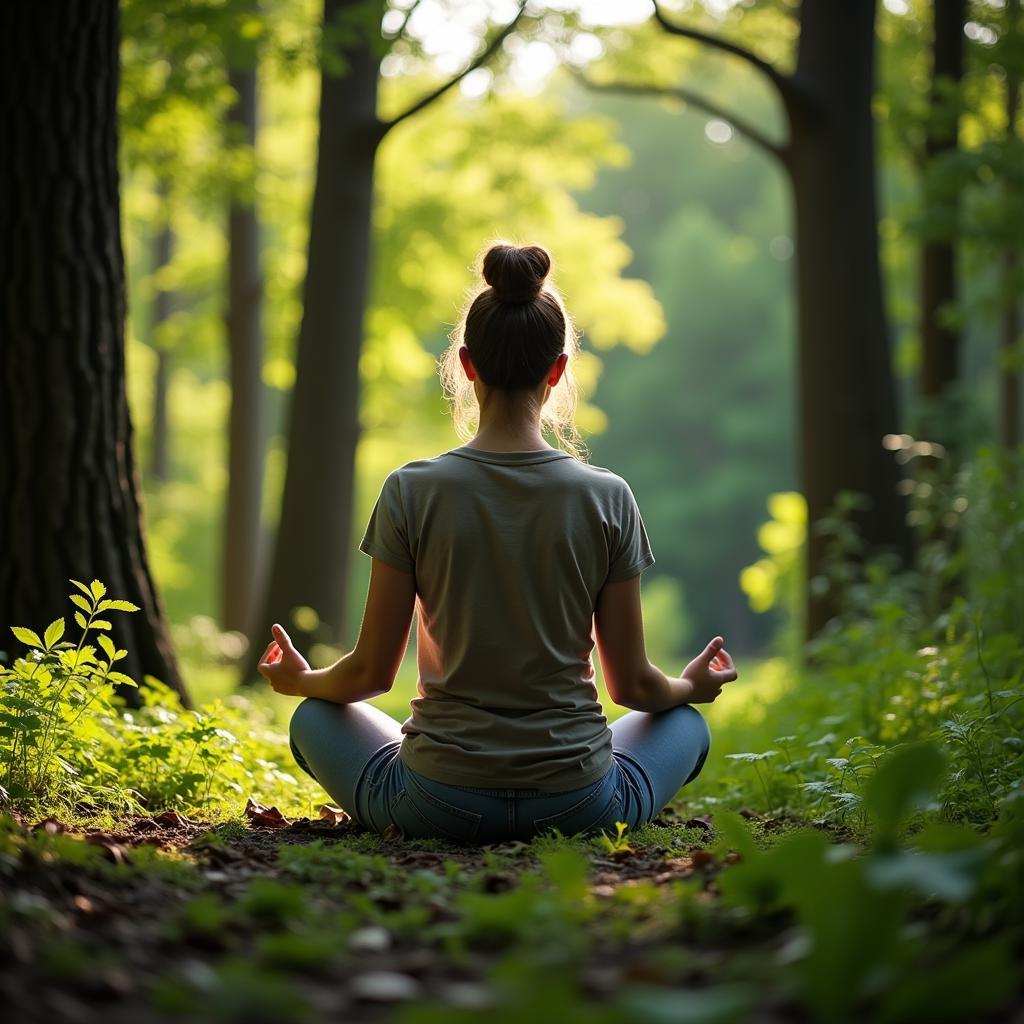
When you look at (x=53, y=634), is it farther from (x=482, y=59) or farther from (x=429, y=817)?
(x=482, y=59)

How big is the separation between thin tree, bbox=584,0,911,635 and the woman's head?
5377 mm

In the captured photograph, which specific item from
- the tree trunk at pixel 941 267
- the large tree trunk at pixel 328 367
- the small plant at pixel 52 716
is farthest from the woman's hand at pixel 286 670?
the tree trunk at pixel 941 267

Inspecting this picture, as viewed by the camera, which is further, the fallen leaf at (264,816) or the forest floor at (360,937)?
the fallen leaf at (264,816)

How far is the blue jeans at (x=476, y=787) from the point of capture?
10.5ft

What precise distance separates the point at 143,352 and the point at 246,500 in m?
6.70

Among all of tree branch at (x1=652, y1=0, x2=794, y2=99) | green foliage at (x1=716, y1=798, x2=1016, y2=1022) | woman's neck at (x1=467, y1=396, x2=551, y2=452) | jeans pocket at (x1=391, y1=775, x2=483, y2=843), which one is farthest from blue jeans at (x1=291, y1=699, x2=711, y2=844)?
tree branch at (x1=652, y1=0, x2=794, y2=99)

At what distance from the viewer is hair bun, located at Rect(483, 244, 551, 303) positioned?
3.11 metres

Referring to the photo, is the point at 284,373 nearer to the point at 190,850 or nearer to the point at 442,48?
the point at 442,48

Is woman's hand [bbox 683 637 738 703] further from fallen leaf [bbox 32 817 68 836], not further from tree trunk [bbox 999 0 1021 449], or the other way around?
tree trunk [bbox 999 0 1021 449]

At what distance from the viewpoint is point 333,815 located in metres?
3.76

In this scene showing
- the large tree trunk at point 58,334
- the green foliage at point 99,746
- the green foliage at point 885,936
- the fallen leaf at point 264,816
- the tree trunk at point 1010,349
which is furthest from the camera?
the tree trunk at point 1010,349

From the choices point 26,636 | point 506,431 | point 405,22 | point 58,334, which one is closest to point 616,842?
point 506,431

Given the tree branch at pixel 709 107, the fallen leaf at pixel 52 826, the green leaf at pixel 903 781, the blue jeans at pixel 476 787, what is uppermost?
the tree branch at pixel 709 107

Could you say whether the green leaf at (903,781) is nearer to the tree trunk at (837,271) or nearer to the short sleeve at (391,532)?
the short sleeve at (391,532)
